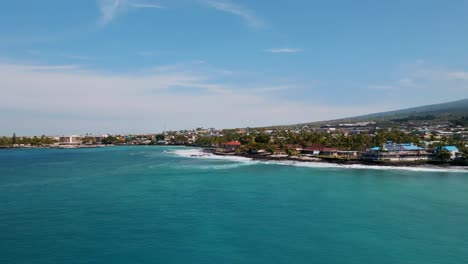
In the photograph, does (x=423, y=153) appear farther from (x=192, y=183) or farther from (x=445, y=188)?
(x=192, y=183)

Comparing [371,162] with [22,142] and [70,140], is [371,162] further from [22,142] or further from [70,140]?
[70,140]

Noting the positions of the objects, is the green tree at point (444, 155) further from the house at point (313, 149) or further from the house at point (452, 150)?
the house at point (313, 149)

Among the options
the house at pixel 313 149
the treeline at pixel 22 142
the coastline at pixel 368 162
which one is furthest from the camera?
the treeline at pixel 22 142

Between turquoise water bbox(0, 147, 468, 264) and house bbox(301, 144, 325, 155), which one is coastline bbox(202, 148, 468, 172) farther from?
turquoise water bbox(0, 147, 468, 264)

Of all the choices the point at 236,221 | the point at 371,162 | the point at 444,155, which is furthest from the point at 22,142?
the point at 236,221

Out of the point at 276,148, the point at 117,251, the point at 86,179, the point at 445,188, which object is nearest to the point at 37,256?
the point at 117,251

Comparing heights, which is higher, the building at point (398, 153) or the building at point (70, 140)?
the building at point (70, 140)

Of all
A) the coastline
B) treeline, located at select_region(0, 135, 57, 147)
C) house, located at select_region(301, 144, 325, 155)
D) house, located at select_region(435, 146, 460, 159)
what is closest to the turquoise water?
the coastline

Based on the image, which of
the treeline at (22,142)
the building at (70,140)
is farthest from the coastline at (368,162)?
the building at (70,140)
